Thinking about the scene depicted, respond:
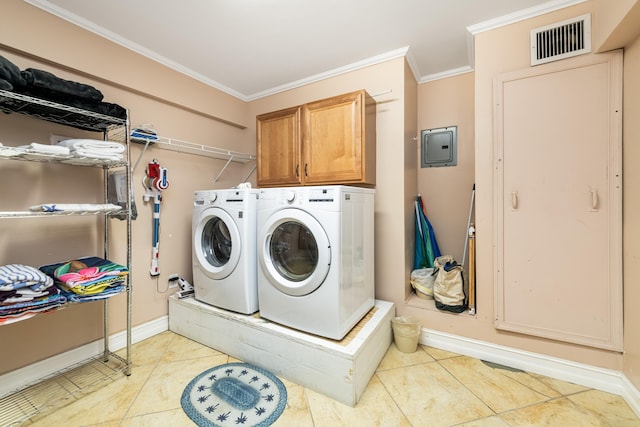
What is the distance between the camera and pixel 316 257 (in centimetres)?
173

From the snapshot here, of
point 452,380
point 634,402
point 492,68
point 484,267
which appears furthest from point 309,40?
point 634,402

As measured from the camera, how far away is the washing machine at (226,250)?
1.93m

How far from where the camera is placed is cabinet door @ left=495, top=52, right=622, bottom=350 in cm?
154

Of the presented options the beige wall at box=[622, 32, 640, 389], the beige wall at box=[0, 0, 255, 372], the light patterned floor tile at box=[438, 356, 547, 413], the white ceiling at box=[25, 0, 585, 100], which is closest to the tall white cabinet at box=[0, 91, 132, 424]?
the beige wall at box=[0, 0, 255, 372]

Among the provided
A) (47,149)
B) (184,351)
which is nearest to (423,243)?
(184,351)

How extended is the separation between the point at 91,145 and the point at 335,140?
1.58m

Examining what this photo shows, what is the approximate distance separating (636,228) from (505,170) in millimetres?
690

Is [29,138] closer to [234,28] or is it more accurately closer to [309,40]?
[234,28]

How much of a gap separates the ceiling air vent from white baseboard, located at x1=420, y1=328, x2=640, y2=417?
193 cm

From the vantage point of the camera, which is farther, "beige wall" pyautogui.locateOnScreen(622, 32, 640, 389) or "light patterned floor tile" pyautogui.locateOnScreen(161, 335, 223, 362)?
"light patterned floor tile" pyautogui.locateOnScreen(161, 335, 223, 362)

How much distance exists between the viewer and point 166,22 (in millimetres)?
1829

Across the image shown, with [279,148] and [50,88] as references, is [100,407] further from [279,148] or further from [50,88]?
[279,148]

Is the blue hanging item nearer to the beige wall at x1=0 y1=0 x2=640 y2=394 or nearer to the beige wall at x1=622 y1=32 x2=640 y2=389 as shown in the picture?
the beige wall at x1=0 y1=0 x2=640 y2=394

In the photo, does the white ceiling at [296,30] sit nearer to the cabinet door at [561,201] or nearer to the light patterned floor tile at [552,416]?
the cabinet door at [561,201]
